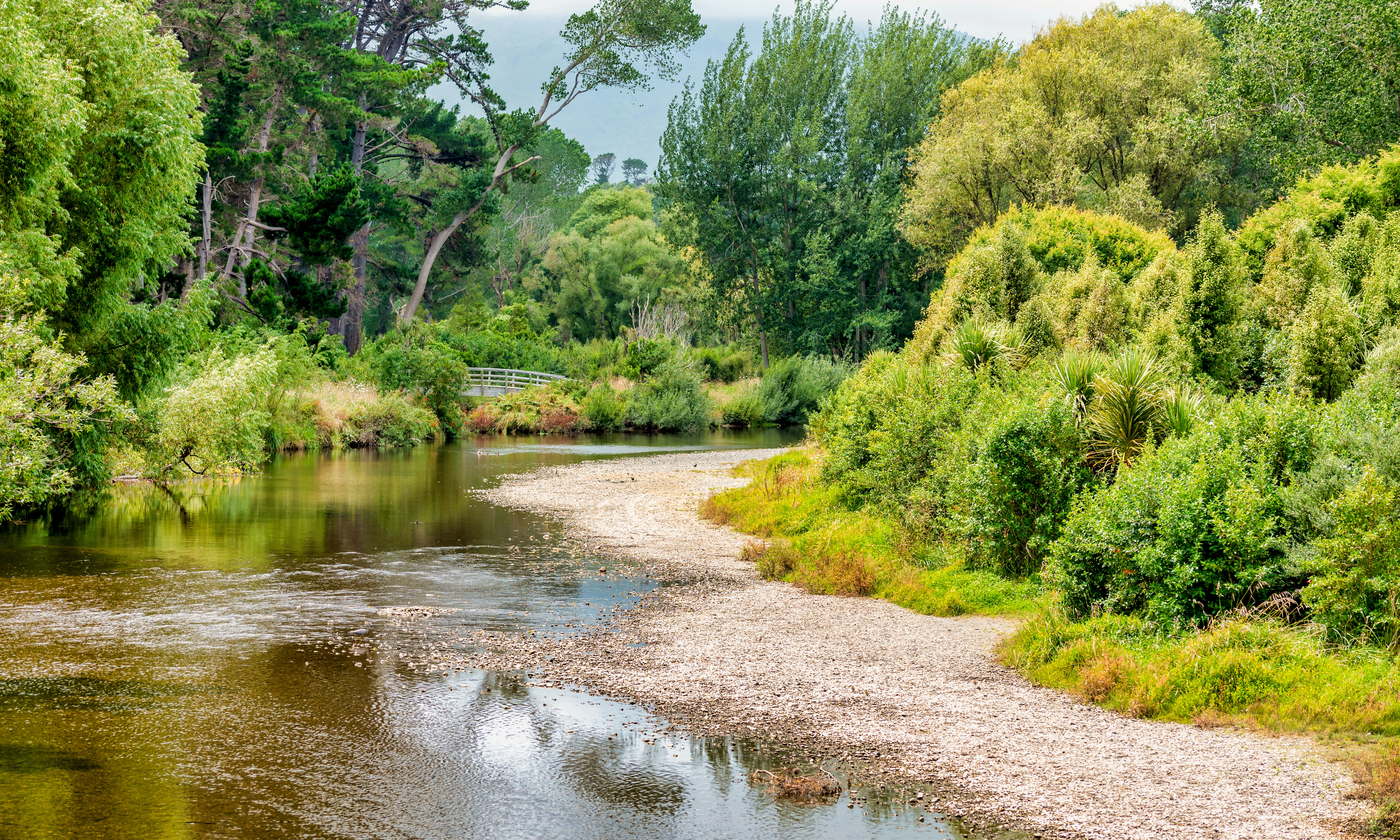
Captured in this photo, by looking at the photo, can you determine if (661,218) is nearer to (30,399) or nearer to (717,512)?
(717,512)

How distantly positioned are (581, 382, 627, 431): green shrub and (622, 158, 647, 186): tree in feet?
431

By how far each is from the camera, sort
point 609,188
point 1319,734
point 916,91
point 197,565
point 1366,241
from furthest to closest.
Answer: point 609,188 < point 916,91 < point 1366,241 < point 197,565 < point 1319,734

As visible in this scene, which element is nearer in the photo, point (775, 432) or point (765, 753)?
point (765, 753)

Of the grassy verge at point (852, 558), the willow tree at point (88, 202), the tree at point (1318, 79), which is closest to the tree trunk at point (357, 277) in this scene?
the willow tree at point (88, 202)

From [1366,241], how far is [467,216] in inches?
1707

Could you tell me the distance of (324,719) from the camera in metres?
8.97

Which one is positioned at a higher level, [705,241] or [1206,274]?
[705,241]

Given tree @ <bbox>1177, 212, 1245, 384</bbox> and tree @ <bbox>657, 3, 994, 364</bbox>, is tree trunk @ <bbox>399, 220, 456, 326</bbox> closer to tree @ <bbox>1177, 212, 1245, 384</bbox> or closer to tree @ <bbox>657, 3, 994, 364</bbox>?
tree @ <bbox>657, 3, 994, 364</bbox>

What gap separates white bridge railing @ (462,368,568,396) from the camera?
50.2m

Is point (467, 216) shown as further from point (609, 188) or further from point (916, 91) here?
point (609, 188)

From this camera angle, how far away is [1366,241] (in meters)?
23.0

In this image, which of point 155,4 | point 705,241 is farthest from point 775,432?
point 155,4

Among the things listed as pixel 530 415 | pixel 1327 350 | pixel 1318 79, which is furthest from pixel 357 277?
pixel 1327 350

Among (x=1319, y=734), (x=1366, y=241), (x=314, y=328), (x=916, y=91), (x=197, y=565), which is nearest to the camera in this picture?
(x=1319, y=734)
